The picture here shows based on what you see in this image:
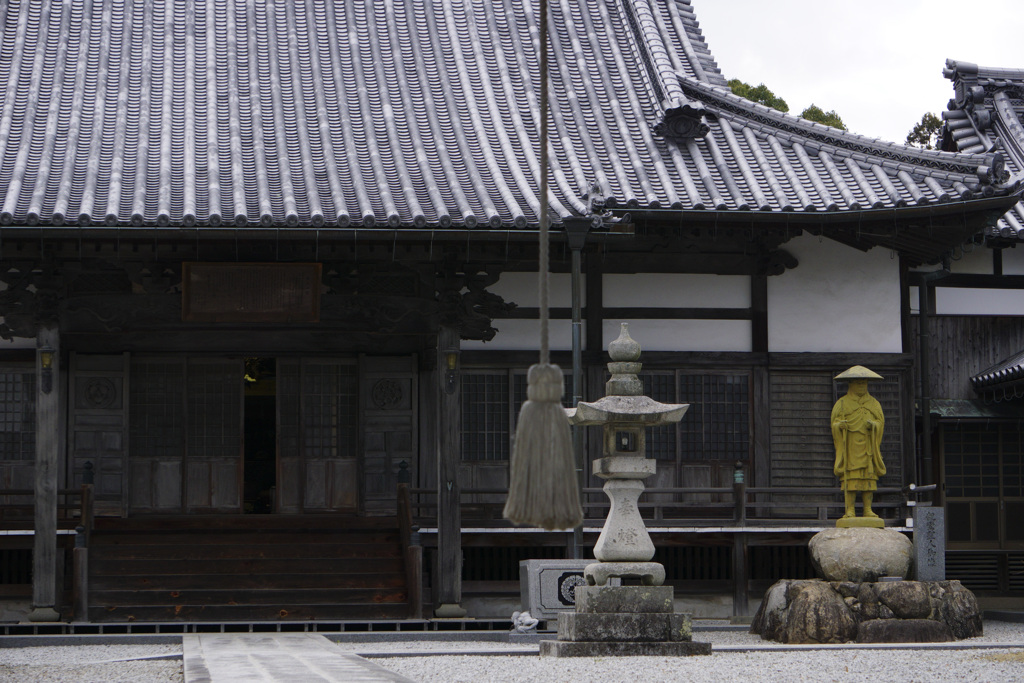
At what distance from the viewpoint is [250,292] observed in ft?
50.3

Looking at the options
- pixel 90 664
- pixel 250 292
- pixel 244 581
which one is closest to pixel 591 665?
pixel 90 664

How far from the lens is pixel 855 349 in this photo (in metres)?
17.5

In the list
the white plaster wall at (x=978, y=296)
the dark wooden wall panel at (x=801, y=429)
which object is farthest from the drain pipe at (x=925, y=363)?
the dark wooden wall panel at (x=801, y=429)

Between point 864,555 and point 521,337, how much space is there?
5206 mm

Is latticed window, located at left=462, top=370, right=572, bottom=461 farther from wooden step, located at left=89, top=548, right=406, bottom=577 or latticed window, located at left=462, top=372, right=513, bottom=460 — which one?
wooden step, located at left=89, top=548, right=406, bottom=577

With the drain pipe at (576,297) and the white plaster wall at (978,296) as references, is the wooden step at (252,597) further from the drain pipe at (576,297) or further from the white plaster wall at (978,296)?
the white plaster wall at (978,296)

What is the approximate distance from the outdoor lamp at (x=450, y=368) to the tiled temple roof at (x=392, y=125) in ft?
5.26

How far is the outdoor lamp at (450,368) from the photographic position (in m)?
15.3

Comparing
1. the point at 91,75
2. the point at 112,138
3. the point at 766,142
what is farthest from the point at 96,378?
the point at 766,142

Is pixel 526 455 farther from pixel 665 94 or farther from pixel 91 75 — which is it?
pixel 91 75

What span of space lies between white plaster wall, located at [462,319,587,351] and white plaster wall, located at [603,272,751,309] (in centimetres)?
76

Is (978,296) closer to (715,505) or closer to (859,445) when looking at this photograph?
(859,445)

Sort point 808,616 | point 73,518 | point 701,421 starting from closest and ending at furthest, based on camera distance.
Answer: point 808,616, point 73,518, point 701,421

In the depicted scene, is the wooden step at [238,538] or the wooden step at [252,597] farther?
the wooden step at [238,538]
